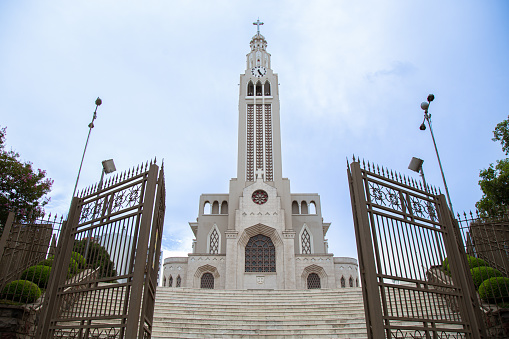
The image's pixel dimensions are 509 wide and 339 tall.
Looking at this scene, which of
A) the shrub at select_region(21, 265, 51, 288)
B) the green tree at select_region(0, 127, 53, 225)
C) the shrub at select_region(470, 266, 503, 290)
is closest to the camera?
the shrub at select_region(470, 266, 503, 290)

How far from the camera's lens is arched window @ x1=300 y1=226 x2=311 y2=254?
86.5ft

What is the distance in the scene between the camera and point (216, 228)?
27312 millimetres

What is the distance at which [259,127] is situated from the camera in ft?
98.6

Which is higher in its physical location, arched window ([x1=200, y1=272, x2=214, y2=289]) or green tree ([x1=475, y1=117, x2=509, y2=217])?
green tree ([x1=475, y1=117, x2=509, y2=217])

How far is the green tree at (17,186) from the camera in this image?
45.2 ft

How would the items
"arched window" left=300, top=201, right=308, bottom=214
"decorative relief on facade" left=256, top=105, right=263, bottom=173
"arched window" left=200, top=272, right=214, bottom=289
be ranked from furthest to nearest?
"decorative relief on facade" left=256, top=105, right=263, bottom=173 → "arched window" left=300, top=201, right=308, bottom=214 → "arched window" left=200, top=272, right=214, bottom=289

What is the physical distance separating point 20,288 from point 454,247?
8.69m

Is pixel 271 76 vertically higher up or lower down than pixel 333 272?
higher up

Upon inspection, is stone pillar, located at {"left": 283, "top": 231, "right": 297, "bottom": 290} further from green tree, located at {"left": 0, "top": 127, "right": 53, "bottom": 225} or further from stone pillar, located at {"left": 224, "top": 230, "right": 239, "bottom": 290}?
green tree, located at {"left": 0, "top": 127, "right": 53, "bottom": 225}

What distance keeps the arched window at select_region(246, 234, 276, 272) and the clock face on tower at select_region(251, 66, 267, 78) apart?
1521 centimetres

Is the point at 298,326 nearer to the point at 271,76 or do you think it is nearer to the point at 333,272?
the point at 333,272

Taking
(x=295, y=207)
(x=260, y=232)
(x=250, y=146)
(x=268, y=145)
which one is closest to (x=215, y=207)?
(x=260, y=232)

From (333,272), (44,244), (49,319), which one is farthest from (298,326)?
(333,272)

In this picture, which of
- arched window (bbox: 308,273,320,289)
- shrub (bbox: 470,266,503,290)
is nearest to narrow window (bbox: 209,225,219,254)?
arched window (bbox: 308,273,320,289)
